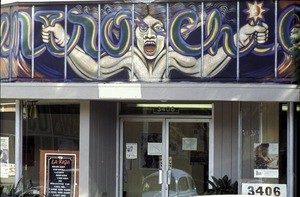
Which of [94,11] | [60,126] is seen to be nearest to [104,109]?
[60,126]

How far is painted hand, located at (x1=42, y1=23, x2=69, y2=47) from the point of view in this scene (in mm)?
10766

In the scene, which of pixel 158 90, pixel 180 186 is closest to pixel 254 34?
pixel 158 90

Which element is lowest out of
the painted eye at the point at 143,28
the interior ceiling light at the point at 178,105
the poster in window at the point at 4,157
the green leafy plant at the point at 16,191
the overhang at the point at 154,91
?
the green leafy plant at the point at 16,191

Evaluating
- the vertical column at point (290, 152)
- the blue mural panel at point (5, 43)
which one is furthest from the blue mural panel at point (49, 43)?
the vertical column at point (290, 152)

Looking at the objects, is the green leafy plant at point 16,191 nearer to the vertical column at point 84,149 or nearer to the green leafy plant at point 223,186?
the vertical column at point 84,149

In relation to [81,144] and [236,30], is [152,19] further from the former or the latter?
[81,144]

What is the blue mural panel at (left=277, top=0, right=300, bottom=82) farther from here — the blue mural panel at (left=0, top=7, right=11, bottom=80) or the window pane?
the blue mural panel at (left=0, top=7, right=11, bottom=80)

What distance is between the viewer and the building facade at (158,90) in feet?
33.7

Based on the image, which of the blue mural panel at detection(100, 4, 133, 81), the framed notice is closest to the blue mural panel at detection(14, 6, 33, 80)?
the blue mural panel at detection(100, 4, 133, 81)

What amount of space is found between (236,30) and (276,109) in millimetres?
1548

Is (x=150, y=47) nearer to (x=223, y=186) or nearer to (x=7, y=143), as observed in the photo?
(x=223, y=186)

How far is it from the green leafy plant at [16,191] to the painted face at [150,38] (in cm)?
326

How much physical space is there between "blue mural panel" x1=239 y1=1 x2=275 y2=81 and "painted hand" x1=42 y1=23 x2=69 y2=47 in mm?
3085

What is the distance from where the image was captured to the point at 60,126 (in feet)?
36.9
